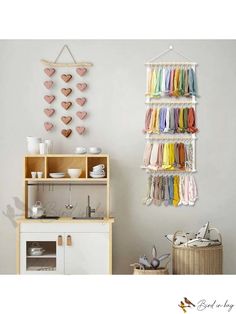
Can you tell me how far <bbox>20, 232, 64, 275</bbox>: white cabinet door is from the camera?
4812 millimetres

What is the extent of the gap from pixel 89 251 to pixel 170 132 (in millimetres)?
1640

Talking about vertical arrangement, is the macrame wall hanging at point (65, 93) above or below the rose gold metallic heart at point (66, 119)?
above

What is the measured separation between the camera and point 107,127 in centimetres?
532

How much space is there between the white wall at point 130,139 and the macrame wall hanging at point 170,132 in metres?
0.09

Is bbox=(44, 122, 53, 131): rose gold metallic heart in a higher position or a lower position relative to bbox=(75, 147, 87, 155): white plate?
higher

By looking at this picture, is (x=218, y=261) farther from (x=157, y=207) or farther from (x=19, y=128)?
(x=19, y=128)

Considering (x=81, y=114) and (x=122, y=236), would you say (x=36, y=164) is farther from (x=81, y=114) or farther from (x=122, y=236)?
(x=122, y=236)

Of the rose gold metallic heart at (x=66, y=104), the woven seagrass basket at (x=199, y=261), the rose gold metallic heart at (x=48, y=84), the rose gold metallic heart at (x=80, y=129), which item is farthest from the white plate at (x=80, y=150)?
the woven seagrass basket at (x=199, y=261)

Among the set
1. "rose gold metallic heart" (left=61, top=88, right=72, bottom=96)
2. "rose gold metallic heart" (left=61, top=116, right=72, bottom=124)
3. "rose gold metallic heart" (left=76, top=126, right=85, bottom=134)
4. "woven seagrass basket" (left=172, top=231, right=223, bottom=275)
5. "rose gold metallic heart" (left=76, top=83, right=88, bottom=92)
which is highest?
"rose gold metallic heart" (left=76, top=83, right=88, bottom=92)

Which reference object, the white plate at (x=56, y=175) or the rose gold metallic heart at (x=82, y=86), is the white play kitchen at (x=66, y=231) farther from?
the rose gold metallic heart at (x=82, y=86)

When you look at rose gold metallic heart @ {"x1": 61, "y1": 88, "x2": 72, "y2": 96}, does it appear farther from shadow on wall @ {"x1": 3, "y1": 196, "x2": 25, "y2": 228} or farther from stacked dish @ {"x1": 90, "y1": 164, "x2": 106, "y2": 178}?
shadow on wall @ {"x1": 3, "y1": 196, "x2": 25, "y2": 228}

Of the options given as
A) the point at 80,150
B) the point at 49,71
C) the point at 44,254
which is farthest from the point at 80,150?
the point at 44,254

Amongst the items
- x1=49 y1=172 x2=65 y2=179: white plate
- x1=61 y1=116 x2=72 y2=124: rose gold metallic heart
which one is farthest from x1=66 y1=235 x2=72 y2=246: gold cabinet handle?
x1=61 y1=116 x2=72 y2=124: rose gold metallic heart

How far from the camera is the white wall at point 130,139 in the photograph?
5285 millimetres
